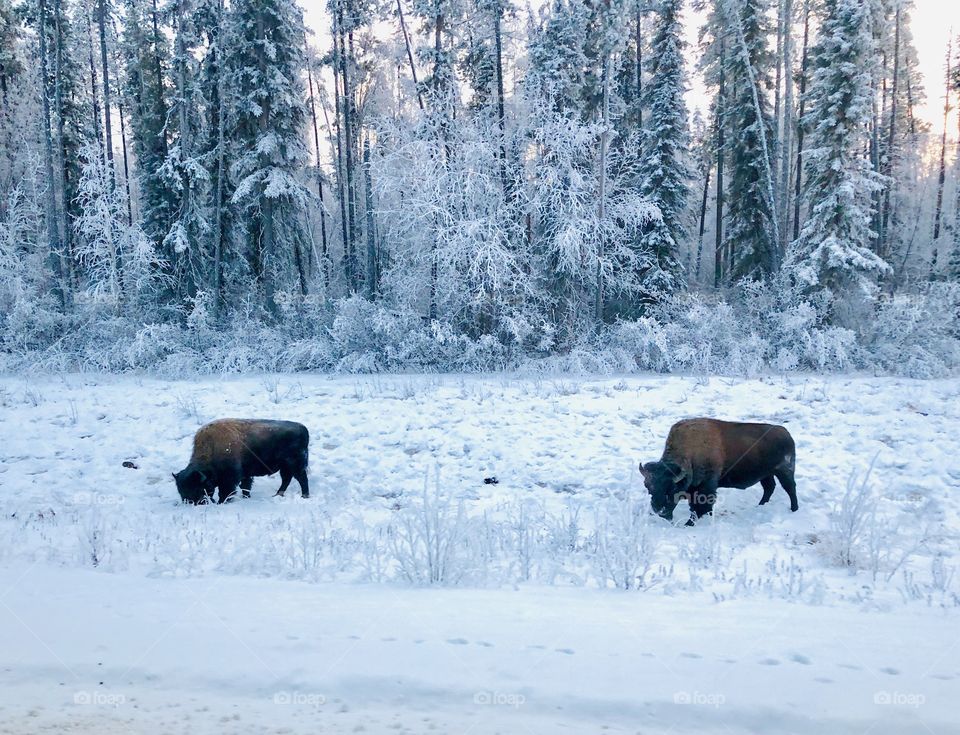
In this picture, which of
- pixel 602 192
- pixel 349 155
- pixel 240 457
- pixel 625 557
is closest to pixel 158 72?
pixel 349 155

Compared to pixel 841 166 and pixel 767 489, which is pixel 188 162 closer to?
pixel 767 489

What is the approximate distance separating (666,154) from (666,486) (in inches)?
734

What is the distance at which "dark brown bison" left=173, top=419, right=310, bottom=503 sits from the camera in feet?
30.3

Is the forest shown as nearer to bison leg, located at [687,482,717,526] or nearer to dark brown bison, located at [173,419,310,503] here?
dark brown bison, located at [173,419,310,503]

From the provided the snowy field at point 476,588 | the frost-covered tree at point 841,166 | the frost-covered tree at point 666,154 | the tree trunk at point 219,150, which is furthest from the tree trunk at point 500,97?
the snowy field at point 476,588

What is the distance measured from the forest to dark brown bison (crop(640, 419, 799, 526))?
920 centimetres

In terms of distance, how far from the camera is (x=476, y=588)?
16.8 ft

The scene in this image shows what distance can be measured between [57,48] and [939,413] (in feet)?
93.8

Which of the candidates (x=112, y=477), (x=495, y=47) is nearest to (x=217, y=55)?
(x=495, y=47)

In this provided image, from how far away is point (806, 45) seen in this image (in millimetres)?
28297

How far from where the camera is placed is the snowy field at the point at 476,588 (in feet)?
10.1

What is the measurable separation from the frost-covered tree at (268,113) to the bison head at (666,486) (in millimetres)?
18175

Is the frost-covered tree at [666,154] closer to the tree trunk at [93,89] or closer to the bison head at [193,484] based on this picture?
the bison head at [193,484]

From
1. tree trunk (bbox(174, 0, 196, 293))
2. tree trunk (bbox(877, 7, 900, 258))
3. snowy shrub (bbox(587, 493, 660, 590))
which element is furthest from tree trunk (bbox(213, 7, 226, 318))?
tree trunk (bbox(877, 7, 900, 258))
